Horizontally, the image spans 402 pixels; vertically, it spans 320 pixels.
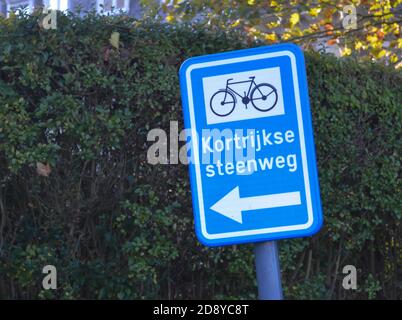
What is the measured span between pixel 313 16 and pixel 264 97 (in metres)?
6.79

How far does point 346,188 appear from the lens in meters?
5.59

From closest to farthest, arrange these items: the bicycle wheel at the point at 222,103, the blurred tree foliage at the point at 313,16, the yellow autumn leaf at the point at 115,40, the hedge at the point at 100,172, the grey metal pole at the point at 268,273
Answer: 1. the grey metal pole at the point at 268,273
2. the bicycle wheel at the point at 222,103
3. the hedge at the point at 100,172
4. the yellow autumn leaf at the point at 115,40
5. the blurred tree foliage at the point at 313,16

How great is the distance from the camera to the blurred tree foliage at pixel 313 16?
820 centimetres

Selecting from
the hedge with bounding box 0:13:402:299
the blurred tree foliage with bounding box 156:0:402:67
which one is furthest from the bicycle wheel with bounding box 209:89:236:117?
the blurred tree foliage with bounding box 156:0:402:67

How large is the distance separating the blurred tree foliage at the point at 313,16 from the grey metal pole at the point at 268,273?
4677 mm

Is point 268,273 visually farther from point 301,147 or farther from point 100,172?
point 100,172

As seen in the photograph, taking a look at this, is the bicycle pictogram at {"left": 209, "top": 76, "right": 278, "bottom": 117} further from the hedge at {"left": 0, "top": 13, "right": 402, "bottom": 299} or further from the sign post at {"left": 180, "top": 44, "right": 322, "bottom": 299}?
the hedge at {"left": 0, "top": 13, "right": 402, "bottom": 299}

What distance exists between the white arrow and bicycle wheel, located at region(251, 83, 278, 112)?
1.01 ft

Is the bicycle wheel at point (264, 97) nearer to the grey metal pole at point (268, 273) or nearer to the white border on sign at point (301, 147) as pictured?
the white border on sign at point (301, 147)

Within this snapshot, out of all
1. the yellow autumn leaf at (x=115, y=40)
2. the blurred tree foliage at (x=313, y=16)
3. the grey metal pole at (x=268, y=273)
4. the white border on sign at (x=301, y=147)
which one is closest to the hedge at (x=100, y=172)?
the yellow autumn leaf at (x=115, y=40)

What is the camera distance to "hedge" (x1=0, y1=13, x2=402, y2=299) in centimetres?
471

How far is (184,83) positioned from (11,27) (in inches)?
80.6
